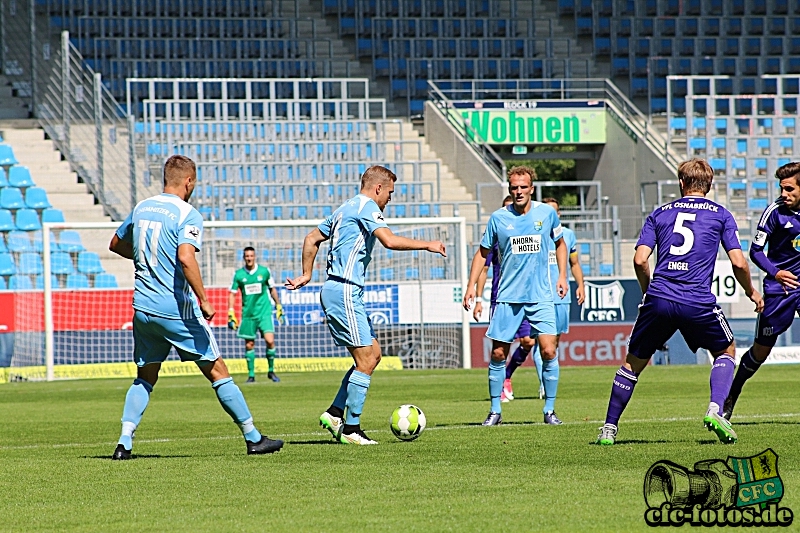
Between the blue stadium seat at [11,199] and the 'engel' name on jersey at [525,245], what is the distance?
1774 centimetres

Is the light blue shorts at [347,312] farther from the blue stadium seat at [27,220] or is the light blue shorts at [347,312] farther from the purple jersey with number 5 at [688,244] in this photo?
the blue stadium seat at [27,220]

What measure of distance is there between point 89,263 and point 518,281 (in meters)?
14.4

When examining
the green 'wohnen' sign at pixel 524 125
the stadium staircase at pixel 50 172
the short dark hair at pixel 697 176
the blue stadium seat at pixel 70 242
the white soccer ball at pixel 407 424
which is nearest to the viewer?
the short dark hair at pixel 697 176

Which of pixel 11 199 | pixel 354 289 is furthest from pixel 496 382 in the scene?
pixel 11 199

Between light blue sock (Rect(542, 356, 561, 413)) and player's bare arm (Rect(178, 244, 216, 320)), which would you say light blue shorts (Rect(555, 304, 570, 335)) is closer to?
light blue sock (Rect(542, 356, 561, 413))

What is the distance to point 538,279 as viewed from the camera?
1072 cm

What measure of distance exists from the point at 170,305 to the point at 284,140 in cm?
2128

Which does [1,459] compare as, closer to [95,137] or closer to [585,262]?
[585,262]

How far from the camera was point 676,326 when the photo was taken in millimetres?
8164

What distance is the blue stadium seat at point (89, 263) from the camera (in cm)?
2311

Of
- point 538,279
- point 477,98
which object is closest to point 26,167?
point 477,98

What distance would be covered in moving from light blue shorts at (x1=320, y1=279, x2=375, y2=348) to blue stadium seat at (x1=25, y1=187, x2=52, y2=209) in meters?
18.6

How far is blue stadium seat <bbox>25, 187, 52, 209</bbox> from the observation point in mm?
26359

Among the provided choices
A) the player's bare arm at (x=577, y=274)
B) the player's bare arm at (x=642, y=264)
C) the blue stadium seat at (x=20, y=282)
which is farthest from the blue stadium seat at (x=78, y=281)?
the player's bare arm at (x=642, y=264)
